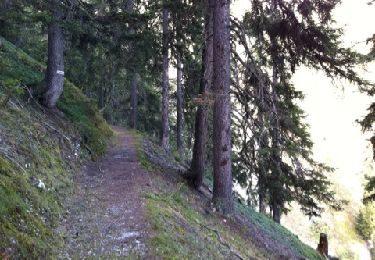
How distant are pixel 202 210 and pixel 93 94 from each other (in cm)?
2424

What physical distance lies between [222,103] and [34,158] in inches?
189

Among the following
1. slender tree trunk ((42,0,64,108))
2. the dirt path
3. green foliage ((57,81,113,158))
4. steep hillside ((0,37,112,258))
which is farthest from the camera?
green foliage ((57,81,113,158))

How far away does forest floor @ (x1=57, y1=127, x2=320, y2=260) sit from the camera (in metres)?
6.83

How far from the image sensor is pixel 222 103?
11.2 m

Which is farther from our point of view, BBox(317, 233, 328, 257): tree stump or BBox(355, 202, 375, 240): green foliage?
BBox(355, 202, 375, 240): green foliage

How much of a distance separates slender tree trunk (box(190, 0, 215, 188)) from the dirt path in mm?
1955

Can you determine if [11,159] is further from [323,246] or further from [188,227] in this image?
[323,246]

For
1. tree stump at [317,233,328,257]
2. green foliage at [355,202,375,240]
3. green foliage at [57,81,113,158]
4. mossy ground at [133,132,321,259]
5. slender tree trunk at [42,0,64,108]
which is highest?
slender tree trunk at [42,0,64,108]

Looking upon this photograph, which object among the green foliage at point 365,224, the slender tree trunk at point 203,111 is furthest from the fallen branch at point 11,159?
the green foliage at point 365,224

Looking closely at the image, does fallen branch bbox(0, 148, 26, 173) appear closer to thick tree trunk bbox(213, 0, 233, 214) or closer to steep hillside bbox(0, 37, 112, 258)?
steep hillside bbox(0, 37, 112, 258)

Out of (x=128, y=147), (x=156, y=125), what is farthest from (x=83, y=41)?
(x=156, y=125)

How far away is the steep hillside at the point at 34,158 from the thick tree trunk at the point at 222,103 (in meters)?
3.83

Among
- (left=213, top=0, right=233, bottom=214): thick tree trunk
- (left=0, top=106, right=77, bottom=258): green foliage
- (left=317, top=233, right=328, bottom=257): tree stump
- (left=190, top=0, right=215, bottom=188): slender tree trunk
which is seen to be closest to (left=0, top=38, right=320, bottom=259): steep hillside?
(left=0, top=106, right=77, bottom=258): green foliage

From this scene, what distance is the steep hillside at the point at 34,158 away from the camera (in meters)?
6.03
